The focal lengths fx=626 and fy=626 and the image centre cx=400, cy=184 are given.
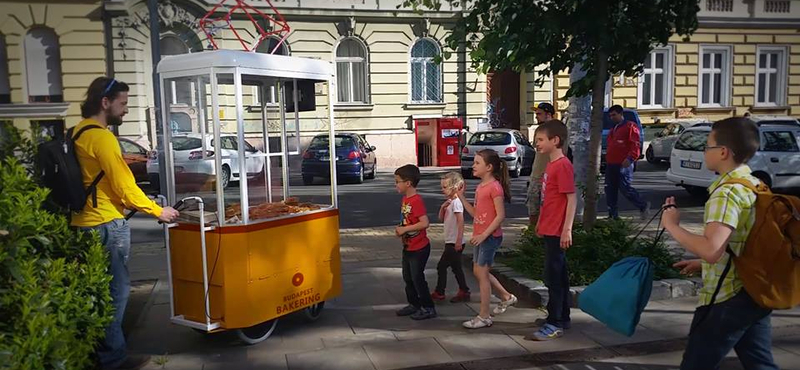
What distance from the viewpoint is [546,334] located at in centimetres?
500

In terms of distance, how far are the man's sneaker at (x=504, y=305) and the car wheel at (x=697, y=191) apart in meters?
9.23

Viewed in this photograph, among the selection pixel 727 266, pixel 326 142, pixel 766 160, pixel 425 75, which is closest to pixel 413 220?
pixel 727 266

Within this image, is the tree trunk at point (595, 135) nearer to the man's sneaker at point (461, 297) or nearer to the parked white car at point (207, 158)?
the man's sneaker at point (461, 297)

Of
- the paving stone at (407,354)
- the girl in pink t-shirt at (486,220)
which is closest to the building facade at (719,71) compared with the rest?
the girl in pink t-shirt at (486,220)

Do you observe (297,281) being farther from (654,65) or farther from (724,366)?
(654,65)

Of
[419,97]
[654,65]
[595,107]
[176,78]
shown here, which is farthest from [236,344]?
[654,65]

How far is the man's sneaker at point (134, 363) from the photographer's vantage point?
450 centimetres

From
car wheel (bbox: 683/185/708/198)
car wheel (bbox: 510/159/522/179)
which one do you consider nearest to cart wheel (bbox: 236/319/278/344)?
car wheel (bbox: 683/185/708/198)

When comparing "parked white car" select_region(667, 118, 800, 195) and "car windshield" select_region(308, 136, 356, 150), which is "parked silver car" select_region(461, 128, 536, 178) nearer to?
"car windshield" select_region(308, 136, 356, 150)

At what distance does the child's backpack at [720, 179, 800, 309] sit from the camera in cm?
286

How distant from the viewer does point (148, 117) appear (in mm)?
22062

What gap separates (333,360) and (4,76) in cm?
2289

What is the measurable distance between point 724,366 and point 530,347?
136 centimetres

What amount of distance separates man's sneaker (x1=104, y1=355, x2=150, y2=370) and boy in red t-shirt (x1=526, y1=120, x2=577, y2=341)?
9.72ft
